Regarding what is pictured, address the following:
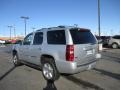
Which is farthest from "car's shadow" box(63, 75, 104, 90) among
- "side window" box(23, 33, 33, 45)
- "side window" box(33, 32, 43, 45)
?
"side window" box(23, 33, 33, 45)

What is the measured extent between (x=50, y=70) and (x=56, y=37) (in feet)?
4.22

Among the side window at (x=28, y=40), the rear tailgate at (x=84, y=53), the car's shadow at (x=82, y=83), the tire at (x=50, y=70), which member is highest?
the side window at (x=28, y=40)

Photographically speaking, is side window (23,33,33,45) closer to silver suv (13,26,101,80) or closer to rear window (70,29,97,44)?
silver suv (13,26,101,80)

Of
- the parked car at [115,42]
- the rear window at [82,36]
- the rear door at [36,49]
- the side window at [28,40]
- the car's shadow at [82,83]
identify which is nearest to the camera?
the car's shadow at [82,83]

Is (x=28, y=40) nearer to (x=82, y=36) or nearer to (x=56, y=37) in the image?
(x=56, y=37)

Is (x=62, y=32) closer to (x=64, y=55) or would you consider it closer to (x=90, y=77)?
(x=64, y=55)

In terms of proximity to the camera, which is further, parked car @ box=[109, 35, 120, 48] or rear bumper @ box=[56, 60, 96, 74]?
parked car @ box=[109, 35, 120, 48]

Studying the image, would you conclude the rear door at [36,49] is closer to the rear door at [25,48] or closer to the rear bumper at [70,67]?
the rear door at [25,48]

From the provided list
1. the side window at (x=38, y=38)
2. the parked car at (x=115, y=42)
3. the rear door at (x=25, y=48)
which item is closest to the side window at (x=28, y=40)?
the rear door at (x=25, y=48)

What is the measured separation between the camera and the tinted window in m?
6.44

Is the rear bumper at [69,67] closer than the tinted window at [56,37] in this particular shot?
Yes

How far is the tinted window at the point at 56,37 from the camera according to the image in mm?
6441

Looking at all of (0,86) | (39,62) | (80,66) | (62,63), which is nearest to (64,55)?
(62,63)

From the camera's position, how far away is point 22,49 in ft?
29.8
